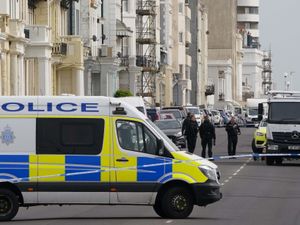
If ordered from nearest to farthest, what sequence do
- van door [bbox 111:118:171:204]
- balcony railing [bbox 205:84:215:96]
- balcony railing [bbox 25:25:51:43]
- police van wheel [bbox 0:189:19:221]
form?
1. police van wheel [bbox 0:189:19:221]
2. van door [bbox 111:118:171:204]
3. balcony railing [bbox 25:25:51:43]
4. balcony railing [bbox 205:84:215:96]

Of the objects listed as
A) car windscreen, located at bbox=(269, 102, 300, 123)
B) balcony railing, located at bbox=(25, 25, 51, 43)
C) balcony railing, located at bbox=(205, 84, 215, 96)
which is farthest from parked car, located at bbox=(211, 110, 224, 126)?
car windscreen, located at bbox=(269, 102, 300, 123)

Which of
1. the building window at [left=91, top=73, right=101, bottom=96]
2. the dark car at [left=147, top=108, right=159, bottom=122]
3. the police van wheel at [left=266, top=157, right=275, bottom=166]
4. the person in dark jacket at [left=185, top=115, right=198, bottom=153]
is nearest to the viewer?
the police van wheel at [left=266, top=157, right=275, bottom=166]

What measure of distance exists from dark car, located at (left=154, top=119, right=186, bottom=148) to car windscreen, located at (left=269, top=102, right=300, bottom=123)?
11552mm

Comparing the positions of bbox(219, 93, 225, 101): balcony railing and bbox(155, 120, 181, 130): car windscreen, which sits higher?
bbox(219, 93, 225, 101): balcony railing

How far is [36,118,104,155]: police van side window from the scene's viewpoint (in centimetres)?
2250

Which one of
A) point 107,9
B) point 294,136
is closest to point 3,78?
point 294,136

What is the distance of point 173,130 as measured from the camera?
55.5m

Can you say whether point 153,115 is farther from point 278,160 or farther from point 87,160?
point 87,160

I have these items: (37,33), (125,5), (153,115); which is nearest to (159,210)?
(37,33)

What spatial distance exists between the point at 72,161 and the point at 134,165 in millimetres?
1083

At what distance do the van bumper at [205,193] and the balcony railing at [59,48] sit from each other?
42128mm

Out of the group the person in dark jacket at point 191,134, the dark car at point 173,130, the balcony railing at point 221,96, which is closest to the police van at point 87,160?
the person in dark jacket at point 191,134

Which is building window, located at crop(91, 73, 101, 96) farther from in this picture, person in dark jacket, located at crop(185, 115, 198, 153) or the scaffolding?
person in dark jacket, located at crop(185, 115, 198, 153)

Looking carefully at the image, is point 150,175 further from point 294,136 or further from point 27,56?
point 27,56
